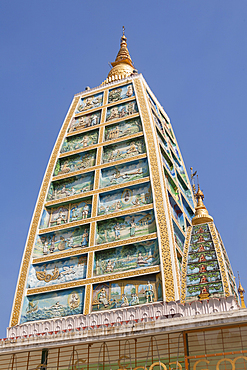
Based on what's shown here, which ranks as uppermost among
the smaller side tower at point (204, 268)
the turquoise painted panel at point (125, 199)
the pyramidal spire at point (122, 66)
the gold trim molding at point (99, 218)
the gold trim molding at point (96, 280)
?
the pyramidal spire at point (122, 66)

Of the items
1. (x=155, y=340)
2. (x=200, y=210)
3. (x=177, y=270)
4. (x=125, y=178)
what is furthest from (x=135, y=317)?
(x=125, y=178)

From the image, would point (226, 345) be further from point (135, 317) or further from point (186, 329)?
point (135, 317)

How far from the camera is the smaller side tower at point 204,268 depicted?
1462 centimetres

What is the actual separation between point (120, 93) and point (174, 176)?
20.2 ft

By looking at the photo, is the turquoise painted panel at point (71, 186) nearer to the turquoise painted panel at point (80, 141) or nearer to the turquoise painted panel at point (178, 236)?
the turquoise painted panel at point (80, 141)

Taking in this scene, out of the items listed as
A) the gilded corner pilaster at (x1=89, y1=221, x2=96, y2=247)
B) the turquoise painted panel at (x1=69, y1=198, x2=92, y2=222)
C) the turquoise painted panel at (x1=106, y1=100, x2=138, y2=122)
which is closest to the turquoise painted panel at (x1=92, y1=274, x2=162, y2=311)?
the gilded corner pilaster at (x1=89, y1=221, x2=96, y2=247)

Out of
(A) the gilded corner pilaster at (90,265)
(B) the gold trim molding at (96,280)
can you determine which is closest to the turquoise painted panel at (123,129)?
(A) the gilded corner pilaster at (90,265)

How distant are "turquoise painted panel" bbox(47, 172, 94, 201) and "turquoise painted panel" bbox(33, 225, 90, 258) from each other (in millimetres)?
2228

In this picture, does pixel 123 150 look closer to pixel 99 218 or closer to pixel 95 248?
pixel 99 218

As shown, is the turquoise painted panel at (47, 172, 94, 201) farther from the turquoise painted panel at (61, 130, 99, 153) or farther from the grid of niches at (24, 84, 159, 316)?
the turquoise painted panel at (61, 130, 99, 153)

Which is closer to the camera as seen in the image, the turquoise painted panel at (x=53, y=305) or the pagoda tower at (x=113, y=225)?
the pagoda tower at (x=113, y=225)

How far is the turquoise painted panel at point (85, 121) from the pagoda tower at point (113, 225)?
0.08 meters

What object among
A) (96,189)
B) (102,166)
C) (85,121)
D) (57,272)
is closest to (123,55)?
(85,121)

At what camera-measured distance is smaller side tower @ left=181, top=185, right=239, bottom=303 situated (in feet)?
48.0
